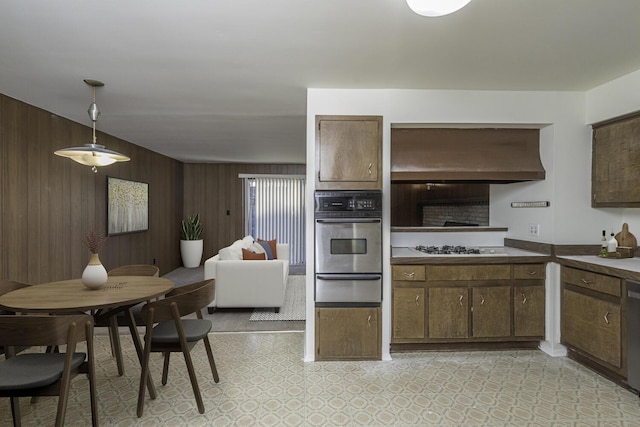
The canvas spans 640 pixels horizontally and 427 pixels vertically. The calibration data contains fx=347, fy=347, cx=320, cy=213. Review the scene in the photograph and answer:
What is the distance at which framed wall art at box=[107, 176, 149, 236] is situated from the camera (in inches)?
191

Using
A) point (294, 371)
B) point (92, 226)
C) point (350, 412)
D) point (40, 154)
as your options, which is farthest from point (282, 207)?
point (350, 412)

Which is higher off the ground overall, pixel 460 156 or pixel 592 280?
pixel 460 156

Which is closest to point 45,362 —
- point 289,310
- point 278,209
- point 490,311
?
point 289,310

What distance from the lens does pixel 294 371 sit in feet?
9.32

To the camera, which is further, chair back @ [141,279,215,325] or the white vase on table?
the white vase on table

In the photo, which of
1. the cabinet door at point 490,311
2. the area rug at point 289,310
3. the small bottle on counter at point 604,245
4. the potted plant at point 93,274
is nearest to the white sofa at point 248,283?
the area rug at point 289,310

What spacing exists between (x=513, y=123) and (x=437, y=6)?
2.10 metres

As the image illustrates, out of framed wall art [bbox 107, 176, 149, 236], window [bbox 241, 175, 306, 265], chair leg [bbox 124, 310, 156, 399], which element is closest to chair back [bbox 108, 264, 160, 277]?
chair leg [bbox 124, 310, 156, 399]

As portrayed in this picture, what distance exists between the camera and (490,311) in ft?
10.1

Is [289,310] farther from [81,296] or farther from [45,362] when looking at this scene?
[45,362]

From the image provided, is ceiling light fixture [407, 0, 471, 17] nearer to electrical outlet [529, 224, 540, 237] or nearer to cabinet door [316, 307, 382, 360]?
cabinet door [316, 307, 382, 360]

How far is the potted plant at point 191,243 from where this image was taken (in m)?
7.36

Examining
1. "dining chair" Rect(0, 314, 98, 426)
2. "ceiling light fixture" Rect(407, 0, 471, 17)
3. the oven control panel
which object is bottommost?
"dining chair" Rect(0, 314, 98, 426)

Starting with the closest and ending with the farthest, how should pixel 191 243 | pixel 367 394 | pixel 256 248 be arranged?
pixel 367 394
pixel 256 248
pixel 191 243
